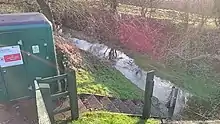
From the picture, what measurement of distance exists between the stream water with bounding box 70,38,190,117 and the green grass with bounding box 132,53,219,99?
304 mm

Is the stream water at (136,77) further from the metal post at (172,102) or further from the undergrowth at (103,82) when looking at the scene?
the undergrowth at (103,82)

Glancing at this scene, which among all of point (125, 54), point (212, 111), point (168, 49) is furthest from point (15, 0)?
point (212, 111)

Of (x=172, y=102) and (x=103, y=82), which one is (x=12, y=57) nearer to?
(x=103, y=82)

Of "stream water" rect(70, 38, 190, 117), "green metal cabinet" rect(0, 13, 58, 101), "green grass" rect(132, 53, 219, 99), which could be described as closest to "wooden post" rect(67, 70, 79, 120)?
"green metal cabinet" rect(0, 13, 58, 101)

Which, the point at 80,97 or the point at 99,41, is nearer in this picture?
the point at 80,97

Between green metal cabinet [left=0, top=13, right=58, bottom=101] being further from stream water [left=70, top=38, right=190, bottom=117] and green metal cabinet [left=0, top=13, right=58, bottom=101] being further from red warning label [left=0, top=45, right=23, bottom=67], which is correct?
stream water [left=70, top=38, right=190, bottom=117]

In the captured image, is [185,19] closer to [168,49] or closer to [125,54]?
[168,49]

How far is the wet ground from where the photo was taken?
5123 millimetres

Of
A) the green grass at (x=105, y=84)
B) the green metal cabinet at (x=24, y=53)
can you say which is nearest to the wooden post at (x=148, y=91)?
the green grass at (x=105, y=84)

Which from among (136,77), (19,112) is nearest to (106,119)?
(19,112)

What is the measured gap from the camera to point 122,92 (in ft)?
25.3

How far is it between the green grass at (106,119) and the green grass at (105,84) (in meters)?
1.46

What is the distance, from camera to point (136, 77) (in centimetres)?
994

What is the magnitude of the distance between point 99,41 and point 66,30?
1.81m
